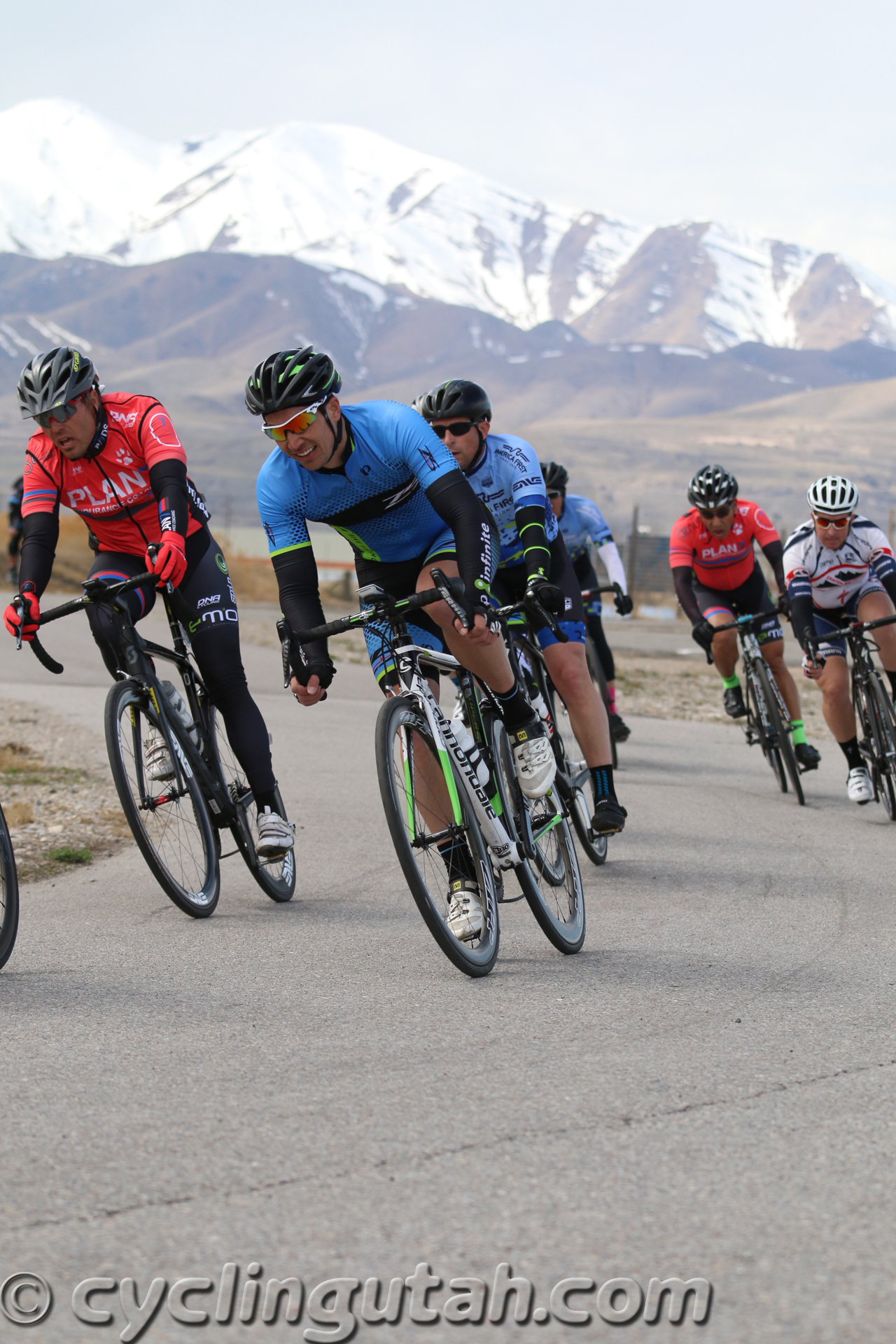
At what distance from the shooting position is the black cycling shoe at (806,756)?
365 inches

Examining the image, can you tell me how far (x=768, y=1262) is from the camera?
2480mm

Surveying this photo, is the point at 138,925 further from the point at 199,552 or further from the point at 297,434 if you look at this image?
the point at 297,434

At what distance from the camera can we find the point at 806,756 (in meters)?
9.30

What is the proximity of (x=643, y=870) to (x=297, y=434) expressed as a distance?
287cm

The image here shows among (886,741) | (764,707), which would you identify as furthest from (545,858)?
(764,707)

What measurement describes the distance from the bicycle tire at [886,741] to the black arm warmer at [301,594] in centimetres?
444

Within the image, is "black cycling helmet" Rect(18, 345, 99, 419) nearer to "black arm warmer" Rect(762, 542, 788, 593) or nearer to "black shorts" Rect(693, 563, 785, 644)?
"black arm warmer" Rect(762, 542, 788, 593)

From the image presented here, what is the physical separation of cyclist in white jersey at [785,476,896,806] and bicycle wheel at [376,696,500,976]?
4376 mm

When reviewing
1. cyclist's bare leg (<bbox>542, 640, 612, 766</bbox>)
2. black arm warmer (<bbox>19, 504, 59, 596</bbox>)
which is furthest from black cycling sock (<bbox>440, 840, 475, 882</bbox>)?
cyclist's bare leg (<bbox>542, 640, 612, 766</bbox>)

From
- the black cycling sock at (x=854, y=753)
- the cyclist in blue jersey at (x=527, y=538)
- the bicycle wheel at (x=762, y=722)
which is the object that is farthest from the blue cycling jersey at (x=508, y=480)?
the bicycle wheel at (x=762, y=722)

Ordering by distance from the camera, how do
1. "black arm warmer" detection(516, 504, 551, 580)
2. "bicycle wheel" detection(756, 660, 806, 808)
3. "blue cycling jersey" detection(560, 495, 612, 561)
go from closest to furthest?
"black arm warmer" detection(516, 504, 551, 580) < "bicycle wheel" detection(756, 660, 806, 808) < "blue cycling jersey" detection(560, 495, 612, 561)

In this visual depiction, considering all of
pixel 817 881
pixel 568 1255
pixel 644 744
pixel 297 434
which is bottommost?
pixel 644 744

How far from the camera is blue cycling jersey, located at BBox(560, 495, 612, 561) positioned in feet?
34.0

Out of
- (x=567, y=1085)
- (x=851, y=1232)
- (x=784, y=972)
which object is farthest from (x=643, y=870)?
(x=851, y=1232)
